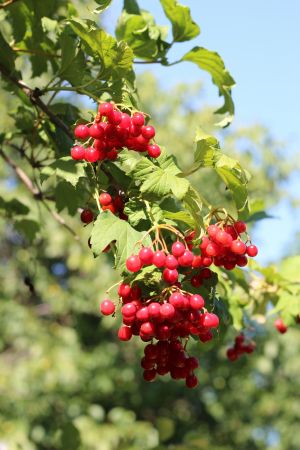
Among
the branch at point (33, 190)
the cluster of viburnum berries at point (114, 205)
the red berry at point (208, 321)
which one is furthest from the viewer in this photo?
the branch at point (33, 190)

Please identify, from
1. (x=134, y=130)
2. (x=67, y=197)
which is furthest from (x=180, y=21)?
(x=134, y=130)

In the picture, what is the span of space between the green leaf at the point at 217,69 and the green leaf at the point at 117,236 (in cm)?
74

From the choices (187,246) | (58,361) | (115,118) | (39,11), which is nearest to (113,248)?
(187,246)

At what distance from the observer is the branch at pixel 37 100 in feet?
5.51

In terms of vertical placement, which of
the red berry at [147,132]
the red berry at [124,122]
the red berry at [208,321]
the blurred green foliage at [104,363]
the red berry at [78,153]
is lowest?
the blurred green foliage at [104,363]

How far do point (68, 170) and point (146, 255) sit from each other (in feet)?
1.34

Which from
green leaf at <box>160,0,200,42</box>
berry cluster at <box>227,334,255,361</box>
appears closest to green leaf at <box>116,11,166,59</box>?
green leaf at <box>160,0,200,42</box>

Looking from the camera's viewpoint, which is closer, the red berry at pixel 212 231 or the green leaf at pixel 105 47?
the red berry at pixel 212 231

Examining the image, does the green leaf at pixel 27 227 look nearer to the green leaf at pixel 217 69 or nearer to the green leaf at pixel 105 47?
the green leaf at pixel 217 69

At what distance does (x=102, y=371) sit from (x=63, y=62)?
7.35 m

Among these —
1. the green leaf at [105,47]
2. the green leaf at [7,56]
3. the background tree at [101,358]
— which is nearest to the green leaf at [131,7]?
the green leaf at [7,56]

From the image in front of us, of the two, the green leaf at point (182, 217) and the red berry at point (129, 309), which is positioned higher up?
the green leaf at point (182, 217)

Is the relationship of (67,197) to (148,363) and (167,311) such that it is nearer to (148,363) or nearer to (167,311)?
(148,363)

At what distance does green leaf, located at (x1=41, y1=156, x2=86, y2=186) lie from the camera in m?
1.47
